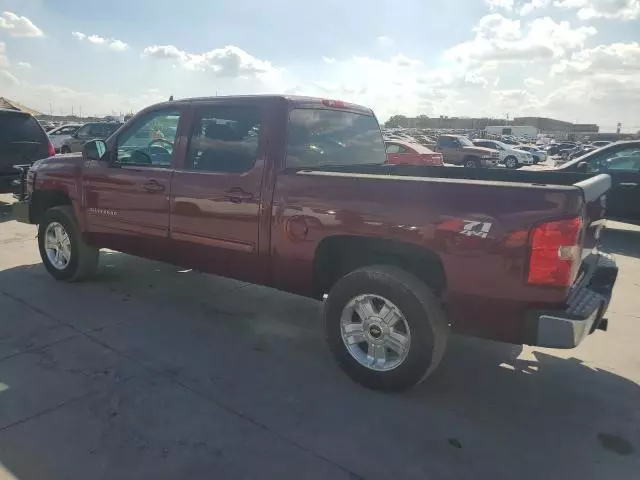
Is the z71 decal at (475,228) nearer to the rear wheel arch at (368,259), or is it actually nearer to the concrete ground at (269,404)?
the rear wheel arch at (368,259)

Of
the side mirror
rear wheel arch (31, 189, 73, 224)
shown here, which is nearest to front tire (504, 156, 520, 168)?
rear wheel arch (31, 189, 73, 224)

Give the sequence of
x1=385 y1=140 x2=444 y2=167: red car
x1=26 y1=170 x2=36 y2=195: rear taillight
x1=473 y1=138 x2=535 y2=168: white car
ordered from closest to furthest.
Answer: x1=26 y1=170 x2=36 y2=195: rear taillight
x1=385 y1=140 x2=444 y2=167: red car
x1=473 y1=138 x2=535 y2=168: white car

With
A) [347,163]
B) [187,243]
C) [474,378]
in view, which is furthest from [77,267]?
[474,378]

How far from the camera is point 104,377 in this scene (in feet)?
11.6

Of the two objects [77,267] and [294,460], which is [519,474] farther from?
[77,267]

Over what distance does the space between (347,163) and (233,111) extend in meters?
1.07

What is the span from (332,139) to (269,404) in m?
2.24

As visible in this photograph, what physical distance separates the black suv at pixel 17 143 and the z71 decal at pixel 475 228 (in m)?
9.01

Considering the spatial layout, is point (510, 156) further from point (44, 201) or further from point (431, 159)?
point (44, 201)

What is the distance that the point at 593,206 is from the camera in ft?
10.8

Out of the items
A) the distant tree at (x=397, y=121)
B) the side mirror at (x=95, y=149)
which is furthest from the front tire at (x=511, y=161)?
the distant tree at (x=397, y=121)

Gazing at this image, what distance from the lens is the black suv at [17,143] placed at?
9297 millimetres

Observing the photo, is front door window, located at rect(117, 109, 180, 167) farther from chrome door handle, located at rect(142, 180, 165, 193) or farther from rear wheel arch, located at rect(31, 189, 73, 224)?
rear wheel arch, located at rect(31, 189, 73, 224)

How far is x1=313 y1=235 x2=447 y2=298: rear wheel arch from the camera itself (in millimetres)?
3297
